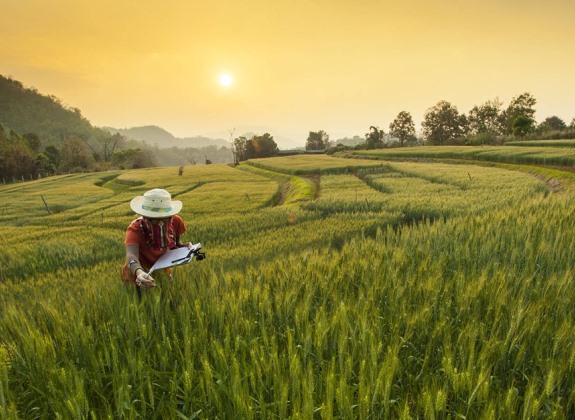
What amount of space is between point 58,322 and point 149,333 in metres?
0.90

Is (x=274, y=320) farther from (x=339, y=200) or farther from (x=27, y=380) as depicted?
(x=339, y=200)

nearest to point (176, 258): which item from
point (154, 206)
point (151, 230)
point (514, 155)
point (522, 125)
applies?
point (154, 206)

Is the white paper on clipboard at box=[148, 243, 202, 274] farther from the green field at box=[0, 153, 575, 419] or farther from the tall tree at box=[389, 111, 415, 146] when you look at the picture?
the tall tree at box=[389, 111, 415, 146]

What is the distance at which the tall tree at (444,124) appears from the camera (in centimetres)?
8606

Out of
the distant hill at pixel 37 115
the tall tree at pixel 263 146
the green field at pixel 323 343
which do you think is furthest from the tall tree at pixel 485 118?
the distant hill at pixel 37 115

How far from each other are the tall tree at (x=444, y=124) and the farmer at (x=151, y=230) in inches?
3600

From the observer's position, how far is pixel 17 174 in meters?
72.8

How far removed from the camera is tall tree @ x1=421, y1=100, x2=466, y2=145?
86062 millimetres

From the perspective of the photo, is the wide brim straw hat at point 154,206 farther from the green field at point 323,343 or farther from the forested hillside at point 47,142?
the forested hillside at point 47,142

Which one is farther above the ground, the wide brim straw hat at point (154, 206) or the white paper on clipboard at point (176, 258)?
the wide brim straw hat at point (154, 206)

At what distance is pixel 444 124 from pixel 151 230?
3743 inches

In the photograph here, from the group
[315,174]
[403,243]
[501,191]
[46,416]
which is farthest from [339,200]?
[315,174]

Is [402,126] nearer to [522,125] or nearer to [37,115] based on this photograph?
[522,125]

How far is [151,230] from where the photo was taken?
14.1ft
